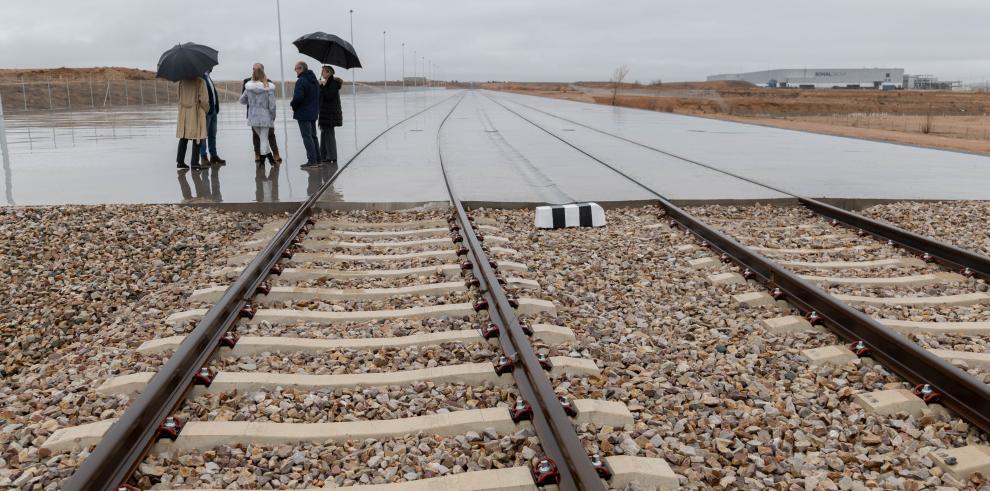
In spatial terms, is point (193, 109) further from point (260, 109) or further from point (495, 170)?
point (495, 170)

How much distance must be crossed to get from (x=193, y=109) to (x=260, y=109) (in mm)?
1046

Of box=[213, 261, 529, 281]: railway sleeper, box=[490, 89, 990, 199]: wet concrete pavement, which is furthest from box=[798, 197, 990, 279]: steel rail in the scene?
box=[213, 261, 529, 281]: railway sleeper

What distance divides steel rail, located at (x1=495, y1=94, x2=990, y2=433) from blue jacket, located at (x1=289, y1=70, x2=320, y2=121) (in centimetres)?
838

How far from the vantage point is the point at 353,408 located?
12.7ft

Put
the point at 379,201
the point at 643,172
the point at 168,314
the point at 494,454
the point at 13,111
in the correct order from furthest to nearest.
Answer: the point at 13,111
the point at 643,172
the point at 379,201
the point at 168,314
the point at 494,454

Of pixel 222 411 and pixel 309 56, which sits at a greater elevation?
pixel 309 56

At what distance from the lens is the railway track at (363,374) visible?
10.6 feet

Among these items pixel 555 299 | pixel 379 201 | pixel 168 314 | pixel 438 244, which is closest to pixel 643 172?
pixel 379 201

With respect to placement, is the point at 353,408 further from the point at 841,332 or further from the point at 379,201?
the point at 379,201

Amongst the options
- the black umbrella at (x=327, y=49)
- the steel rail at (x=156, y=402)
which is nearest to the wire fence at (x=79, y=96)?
the black umbrella at (x=327, y=49)

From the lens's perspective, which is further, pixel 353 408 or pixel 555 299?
pixel 555 299

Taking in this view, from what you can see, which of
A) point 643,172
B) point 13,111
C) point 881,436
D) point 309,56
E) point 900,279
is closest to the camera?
point 881,436

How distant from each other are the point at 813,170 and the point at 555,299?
383 inches

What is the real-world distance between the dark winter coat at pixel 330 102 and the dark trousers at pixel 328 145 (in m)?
0.32
